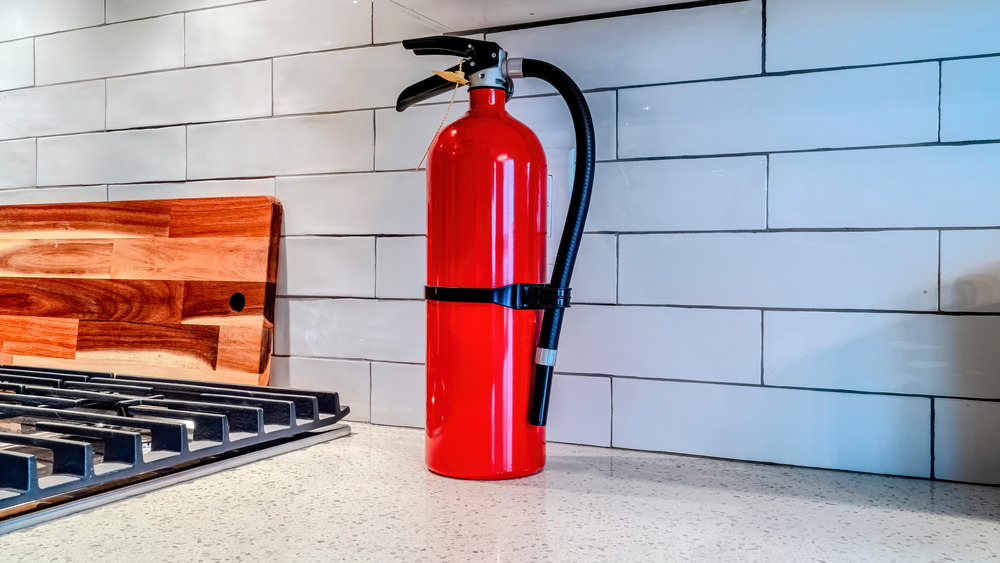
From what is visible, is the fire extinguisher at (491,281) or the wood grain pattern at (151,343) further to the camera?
the wood grain pattern at (151,343)

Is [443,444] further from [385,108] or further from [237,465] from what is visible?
[385,108]

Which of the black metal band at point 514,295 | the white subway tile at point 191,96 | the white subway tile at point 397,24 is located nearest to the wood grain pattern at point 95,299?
the white subway tile at point 191,96

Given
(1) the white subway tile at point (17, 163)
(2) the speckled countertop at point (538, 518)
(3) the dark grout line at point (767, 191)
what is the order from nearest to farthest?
(2) the speckled countertop at point (538, 518) < (3) the dark grout line at point (767, 191) < (1) the white subway tile at point (17, 163)

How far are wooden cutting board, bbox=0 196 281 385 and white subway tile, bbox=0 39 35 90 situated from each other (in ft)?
0.87

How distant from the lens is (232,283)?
109 cm

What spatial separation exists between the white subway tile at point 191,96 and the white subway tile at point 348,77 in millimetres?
42

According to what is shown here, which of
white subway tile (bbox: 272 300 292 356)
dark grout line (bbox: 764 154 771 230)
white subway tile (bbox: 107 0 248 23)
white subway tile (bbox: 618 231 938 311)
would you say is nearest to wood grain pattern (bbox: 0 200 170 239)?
white subway tile (bbox: 272 300 292 356)

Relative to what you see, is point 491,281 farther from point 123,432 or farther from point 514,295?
point 123,432

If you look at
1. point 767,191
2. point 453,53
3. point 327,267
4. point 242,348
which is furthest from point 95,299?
point 767,191

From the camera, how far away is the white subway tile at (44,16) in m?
1.29

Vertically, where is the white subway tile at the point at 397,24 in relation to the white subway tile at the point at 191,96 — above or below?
above

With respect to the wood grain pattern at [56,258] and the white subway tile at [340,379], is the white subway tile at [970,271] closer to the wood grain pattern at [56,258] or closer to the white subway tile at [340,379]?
the white subway tile at [340,379]

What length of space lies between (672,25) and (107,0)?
3.24ft

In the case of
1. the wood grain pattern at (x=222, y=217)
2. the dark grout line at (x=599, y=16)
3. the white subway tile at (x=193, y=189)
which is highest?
the dark grout line at (x=599, y=16)
